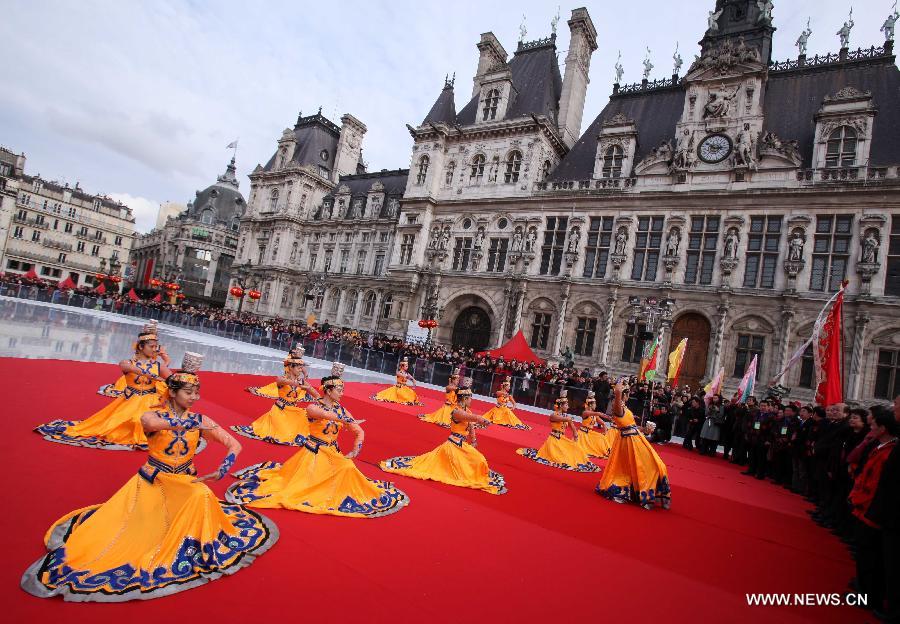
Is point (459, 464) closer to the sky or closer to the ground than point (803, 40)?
closer to the ground

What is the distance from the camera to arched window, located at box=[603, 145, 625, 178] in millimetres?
26766

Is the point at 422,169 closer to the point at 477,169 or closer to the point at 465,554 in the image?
the point at 477,169

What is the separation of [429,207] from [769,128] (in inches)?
759

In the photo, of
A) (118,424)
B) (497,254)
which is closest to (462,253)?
(497,254)

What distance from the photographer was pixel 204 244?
229 ft

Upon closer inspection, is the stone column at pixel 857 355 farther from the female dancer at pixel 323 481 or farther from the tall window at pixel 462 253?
the female dancer at pixel 323 481

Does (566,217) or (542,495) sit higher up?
(566,217)

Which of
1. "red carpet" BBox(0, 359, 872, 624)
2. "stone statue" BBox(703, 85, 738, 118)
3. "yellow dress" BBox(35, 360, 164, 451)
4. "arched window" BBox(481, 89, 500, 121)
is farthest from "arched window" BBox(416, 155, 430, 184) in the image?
"yellow dress" BBox(35, 360, 164, 451)

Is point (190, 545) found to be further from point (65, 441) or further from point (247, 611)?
point (65, 441)

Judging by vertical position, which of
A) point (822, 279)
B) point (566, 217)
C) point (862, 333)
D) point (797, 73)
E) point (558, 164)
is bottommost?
point (862, 333)

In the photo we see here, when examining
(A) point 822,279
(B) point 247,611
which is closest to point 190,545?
(B) point 247,611

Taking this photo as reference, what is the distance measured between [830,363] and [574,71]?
26.8 meters

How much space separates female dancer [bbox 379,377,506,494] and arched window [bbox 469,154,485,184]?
2567 cm

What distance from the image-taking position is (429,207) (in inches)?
1266
